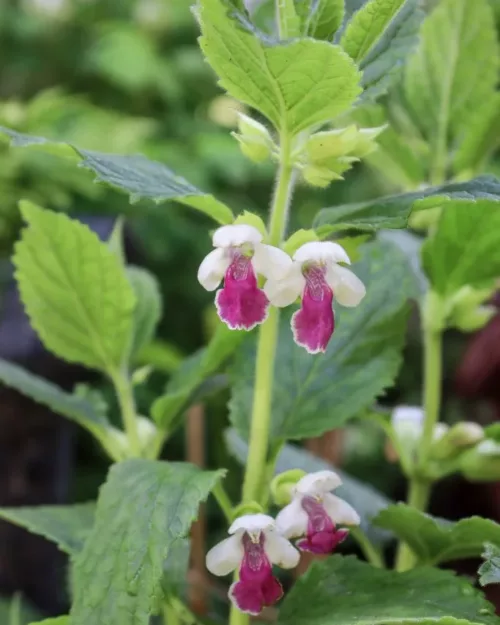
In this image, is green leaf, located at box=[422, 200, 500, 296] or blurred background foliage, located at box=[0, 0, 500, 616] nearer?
green leaf, located at box=[422, 200, 500, 296]

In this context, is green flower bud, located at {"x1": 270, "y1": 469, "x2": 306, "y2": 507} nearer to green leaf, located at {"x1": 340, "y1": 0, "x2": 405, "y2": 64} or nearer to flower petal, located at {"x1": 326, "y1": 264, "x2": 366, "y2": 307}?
flower petal, located at {"x1": 326, "y1": 264, "x2": 366, "y2": 307}

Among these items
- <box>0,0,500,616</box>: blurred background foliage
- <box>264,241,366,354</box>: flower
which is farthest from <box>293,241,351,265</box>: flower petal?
<box>0,0,500,616</box>: blurred background foliage

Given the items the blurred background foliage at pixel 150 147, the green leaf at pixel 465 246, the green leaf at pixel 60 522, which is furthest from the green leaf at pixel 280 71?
the blurred background foliage at pixel 150 147

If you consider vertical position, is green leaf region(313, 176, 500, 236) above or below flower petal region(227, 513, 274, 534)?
above

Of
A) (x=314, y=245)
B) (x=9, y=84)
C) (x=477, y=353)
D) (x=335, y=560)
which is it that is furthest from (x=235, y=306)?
(x=9, y=84)

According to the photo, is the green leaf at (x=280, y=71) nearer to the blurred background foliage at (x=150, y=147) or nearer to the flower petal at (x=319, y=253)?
the flower petal at (x=319, y=253)

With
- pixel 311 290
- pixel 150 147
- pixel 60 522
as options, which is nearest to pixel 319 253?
pixel 311 290
